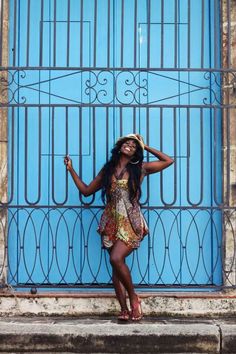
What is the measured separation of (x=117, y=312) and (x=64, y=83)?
2.08 metres

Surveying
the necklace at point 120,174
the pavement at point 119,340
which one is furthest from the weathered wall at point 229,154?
the necklace at point 120,174

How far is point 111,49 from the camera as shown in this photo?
655 cm

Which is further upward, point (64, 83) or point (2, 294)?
point (64, 83)

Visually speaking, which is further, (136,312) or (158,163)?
(158,163)

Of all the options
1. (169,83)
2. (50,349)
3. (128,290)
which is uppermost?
(169,83)

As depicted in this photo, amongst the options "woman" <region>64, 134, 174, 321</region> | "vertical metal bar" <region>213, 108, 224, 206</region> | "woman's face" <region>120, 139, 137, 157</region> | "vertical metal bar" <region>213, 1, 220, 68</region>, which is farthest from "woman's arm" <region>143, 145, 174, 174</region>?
"vertical metal bar" <region>213, 1, 220, 68</region>

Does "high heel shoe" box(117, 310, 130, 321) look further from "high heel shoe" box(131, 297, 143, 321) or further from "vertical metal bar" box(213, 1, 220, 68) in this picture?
"vertical metal bar" box(213, 1, 220, 68)

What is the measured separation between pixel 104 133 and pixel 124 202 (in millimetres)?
777

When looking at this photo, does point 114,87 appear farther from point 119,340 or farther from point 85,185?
point 119,340

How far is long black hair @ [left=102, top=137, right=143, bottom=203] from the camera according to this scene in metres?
6.02

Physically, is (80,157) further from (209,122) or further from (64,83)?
(209,122)

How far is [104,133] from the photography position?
256 inches

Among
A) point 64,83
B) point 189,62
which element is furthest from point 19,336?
point 189,62

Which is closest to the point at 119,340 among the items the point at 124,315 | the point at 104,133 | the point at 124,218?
the point at 124,315
